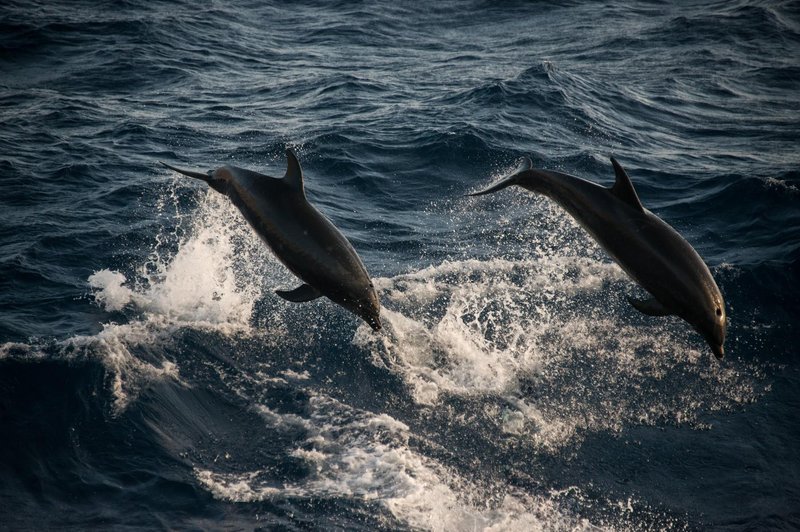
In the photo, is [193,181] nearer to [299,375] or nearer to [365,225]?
[365,225]

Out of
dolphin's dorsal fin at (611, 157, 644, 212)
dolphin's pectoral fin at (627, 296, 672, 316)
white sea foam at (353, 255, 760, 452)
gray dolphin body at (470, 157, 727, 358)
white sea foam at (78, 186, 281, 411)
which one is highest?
dolphin's dorsal fin at (611, 157, 644, 212)

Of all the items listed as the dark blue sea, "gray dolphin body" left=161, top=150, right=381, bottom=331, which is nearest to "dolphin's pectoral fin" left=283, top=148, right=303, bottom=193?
"gray dolphin body" left=161, top=150, right=381, bottom=331

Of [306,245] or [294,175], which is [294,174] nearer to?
[294,175]

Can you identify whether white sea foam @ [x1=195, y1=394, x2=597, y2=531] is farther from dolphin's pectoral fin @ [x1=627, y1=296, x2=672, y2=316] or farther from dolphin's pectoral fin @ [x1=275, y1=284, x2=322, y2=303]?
dolphin's pectoral fin @ [x1=627, y1=296, x2=672, y2=316]

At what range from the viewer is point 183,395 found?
10039mm

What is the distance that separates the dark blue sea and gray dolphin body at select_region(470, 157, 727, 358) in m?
2.46

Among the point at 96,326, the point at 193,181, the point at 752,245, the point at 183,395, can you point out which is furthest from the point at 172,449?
the point at 752,245

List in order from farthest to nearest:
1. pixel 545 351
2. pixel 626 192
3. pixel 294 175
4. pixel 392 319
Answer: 1. pixel 392 319
2. pixel 545 351
3. pixel 294 175
4. pixel 626 192

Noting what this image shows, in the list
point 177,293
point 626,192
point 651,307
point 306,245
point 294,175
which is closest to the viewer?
point 651,307

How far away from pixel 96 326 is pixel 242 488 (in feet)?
13.4

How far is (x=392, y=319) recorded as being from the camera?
466 inches

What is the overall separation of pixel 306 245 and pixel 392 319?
410 centimetres

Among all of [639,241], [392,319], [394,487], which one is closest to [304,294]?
[394,487]

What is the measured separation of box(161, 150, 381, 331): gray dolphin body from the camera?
781cm
